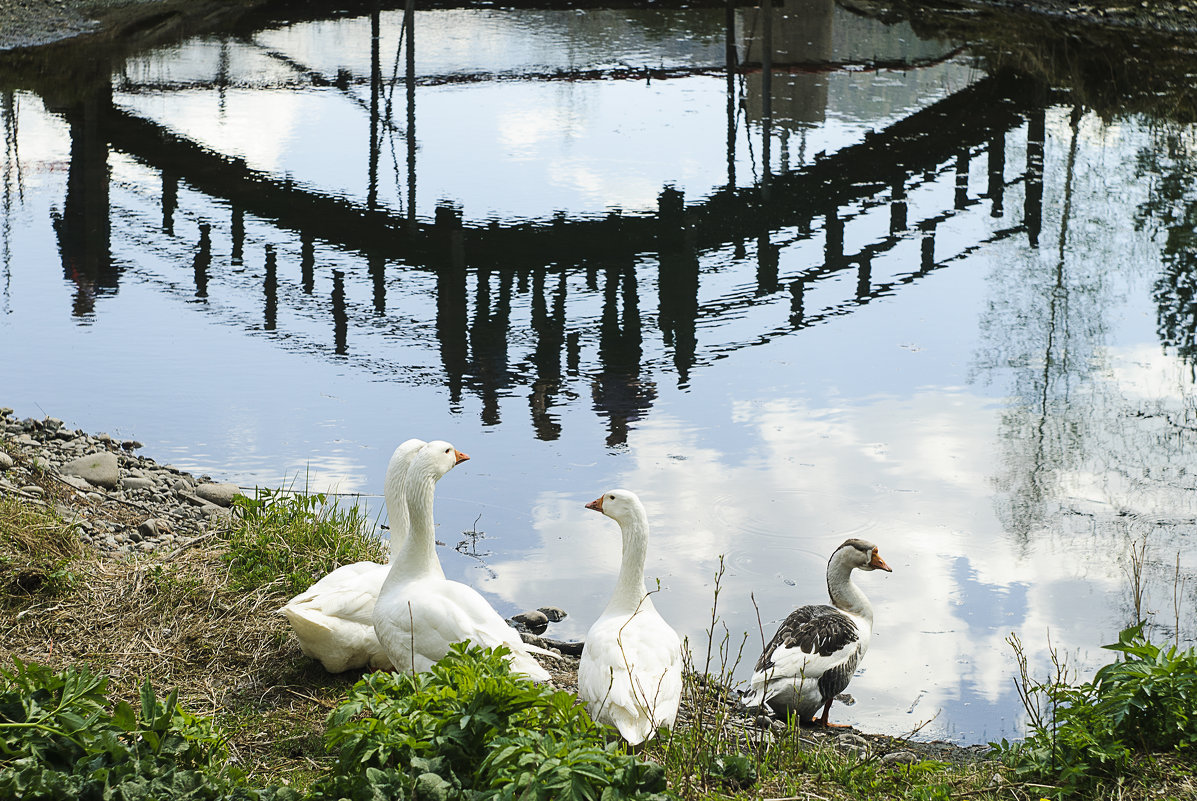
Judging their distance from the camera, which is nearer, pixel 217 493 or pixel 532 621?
pixel 532 621

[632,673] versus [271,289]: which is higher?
[271,289]

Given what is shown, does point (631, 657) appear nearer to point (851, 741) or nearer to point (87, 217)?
point (851, 741)

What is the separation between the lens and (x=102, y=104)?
59.9ft

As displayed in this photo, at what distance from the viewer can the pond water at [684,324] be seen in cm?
732

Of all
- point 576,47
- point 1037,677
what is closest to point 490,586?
point 1037,677

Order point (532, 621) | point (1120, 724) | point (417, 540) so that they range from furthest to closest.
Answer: point (532, 621) < point (417, 540) < point (1120, 724)

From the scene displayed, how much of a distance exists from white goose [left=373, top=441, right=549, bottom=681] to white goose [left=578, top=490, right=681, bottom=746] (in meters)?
0.27

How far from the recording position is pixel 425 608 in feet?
17.3

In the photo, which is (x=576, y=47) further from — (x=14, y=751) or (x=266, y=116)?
(x=14, y=751)

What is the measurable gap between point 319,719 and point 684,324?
664 centimetres

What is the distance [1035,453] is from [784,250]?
4.78 meters

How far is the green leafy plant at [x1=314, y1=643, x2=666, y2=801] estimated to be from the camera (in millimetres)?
3484

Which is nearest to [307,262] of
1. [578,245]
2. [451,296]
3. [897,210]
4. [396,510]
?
[451,296]

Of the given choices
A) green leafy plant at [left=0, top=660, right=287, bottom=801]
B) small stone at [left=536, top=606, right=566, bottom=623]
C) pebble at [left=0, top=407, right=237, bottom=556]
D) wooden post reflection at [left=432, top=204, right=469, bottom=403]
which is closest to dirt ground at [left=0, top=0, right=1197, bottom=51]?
wooden post reflection at [left=432, top=204, right=469, bottom=403]
